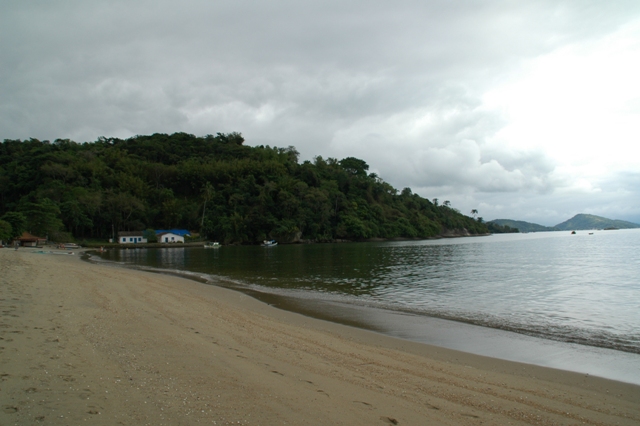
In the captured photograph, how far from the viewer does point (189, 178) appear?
408 feet

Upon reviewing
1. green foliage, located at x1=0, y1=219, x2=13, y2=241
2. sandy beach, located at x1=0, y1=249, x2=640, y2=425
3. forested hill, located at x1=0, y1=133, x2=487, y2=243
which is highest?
forested hill, located at x1=0, y1=133, x2=487, y2=243

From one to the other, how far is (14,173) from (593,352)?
13555cm

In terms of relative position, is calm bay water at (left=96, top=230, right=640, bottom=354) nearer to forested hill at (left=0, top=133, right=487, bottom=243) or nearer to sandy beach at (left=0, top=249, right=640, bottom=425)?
sandy beach at (left=0, top=249, right=640, bottom=425)

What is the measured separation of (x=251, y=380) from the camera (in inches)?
235

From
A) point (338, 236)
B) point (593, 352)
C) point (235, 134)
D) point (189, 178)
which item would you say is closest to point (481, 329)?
point (593, 352)

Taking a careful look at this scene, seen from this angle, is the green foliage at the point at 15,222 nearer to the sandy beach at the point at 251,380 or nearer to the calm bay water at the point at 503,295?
the calm bay water at the point at 503,295

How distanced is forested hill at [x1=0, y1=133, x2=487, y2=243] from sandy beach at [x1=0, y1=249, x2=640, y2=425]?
80530 millimetres

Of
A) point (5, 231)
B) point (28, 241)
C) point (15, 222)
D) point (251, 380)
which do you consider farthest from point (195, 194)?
point (251, 380)

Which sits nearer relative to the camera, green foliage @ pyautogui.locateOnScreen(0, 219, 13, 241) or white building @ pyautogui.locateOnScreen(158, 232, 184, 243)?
green foliage @ pyautogui.locateOnScreen(0, 219, 13, 241)

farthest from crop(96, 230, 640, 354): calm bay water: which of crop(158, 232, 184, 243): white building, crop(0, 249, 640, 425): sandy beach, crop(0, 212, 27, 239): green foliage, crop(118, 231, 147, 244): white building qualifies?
crop(118, 231, 147, 244): white building

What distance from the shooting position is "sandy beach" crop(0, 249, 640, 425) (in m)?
4.73

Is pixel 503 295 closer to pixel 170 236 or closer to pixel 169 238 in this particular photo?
pixel 170 236

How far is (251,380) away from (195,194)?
12686cm

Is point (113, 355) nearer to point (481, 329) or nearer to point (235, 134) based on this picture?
point (481, 329)
